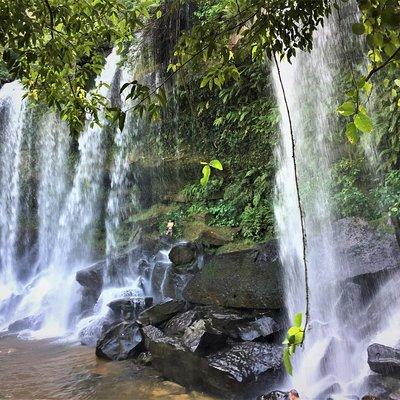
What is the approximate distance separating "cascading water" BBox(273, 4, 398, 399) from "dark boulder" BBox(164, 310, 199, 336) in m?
1.59

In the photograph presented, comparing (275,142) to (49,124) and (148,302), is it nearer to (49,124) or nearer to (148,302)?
(148,302)

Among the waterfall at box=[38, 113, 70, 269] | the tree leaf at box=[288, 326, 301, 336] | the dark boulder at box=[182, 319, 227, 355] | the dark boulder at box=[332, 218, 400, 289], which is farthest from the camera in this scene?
the waterfall at box=[38, 113, 70, 269]

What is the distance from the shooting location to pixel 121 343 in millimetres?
6793

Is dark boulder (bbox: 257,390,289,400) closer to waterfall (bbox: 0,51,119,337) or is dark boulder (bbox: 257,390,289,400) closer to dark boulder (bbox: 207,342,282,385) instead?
dark boulder (bbox: 207,342,282,385)

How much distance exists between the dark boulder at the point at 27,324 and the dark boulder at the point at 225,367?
464 centimetres

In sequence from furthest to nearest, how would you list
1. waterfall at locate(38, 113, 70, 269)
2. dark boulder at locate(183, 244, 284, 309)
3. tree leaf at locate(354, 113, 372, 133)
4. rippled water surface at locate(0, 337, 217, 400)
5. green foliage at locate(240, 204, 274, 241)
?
waterfall at locate(38, 113, 70, 269) < green foliage at locate(240, 204, 274, 241) < dark boulder at locate(183, 244, 284, 309) < rippled water surface at locate(0, 337, 217, 400) < tree leaf at locate(354, 113, 372, 133)

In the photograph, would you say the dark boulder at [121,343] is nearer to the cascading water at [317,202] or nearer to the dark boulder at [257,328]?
the dark boulder at [257,328]

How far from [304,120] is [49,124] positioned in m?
9.14

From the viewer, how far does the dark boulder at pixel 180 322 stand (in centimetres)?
653

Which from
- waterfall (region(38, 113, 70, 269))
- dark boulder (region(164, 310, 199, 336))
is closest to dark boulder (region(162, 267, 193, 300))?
dark boulder (region(164, 310, 199, 336))

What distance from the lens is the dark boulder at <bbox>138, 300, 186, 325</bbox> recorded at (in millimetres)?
7180

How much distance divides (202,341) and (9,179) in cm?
1064

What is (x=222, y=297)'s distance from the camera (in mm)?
7188

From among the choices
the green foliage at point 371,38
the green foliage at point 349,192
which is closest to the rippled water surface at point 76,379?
the green foliage at point 349,192
